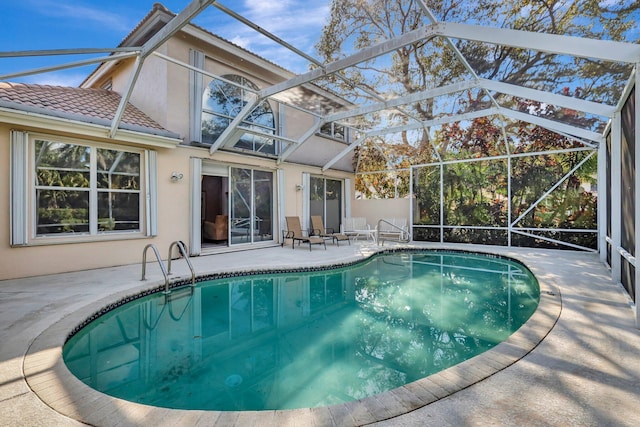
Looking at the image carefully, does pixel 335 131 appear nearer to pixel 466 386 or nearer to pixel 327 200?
pixel 327 200

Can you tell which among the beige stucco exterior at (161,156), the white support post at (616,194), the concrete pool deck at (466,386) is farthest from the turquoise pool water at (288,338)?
the beige stucco exterior at (161,156)

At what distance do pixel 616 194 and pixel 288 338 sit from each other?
6.15m

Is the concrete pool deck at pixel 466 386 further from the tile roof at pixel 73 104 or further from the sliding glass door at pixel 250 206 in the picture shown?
the sliding glass door at pixel 250 206

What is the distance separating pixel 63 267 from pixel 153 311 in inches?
120

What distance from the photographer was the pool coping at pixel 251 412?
187 centimetres

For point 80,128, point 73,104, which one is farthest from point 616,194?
point 73,104

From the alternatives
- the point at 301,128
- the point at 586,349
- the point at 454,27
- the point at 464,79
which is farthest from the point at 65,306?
the point at 301,128

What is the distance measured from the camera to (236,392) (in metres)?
2.70

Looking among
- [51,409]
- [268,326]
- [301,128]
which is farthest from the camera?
[301,128]

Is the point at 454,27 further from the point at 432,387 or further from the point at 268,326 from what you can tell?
the point at 268,326

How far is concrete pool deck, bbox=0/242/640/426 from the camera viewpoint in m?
1.88

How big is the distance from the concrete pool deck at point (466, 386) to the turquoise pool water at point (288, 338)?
467 mm

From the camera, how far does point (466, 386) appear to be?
7.18ft

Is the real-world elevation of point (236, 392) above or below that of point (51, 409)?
below
